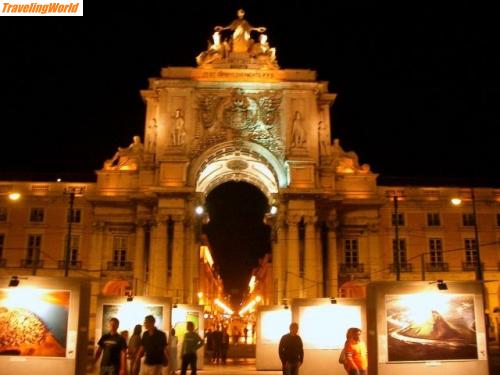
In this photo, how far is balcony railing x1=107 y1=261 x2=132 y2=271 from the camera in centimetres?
5191

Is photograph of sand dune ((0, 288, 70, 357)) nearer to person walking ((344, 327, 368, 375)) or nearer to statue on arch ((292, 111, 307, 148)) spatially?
person walking ((344, 327, 368, 375))

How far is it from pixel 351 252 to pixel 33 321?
129ft

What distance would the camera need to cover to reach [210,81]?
175 ft

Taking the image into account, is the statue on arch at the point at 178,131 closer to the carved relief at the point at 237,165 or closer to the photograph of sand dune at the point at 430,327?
the carved relief at the point at 237,165

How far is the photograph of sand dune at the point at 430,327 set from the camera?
17.1 meters

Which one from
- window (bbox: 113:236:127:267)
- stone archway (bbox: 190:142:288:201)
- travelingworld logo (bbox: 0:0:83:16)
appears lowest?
window (bbox: 113:236:127:267)

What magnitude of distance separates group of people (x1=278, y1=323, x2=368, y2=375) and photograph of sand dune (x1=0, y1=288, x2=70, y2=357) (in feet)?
20.8

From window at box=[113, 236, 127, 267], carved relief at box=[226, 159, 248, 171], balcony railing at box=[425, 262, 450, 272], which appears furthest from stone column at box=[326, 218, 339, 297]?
window at box=[113, 236, 127, 267]

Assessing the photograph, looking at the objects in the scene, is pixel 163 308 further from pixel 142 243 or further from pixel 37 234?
pixel 37 234

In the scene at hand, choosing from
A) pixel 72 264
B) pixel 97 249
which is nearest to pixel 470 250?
pixel 97 249

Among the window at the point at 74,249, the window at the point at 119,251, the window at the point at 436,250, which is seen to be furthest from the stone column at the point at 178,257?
the window at the point at 436,250

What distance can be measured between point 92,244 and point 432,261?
97.2ft

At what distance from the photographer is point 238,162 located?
55.8 metres

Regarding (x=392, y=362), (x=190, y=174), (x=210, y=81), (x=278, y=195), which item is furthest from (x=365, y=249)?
(x=392, y=362)
